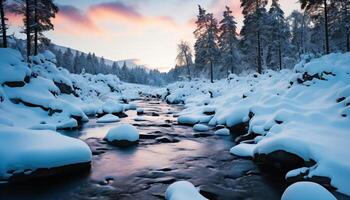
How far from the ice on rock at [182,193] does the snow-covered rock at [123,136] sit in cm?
668

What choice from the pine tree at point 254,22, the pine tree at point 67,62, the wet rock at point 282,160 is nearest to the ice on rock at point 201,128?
the wet rock at point 282,160

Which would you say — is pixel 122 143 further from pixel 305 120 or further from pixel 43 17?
pixel 43 17

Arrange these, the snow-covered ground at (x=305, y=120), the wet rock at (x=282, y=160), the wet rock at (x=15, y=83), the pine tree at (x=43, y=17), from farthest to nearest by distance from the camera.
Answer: the pine tree at (x=43, y=17), the wet rock at (x=15, y=83), the wet rock at (x=282, y=160), the snow-covered ground at (x=305, y=120)

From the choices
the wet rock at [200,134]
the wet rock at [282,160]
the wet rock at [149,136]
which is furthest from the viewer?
the wet rock at [200,134]

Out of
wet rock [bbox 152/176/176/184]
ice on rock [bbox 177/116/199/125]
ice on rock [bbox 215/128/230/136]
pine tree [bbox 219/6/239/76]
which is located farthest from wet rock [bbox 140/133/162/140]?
pine tree [bbox 219/6/239/76]

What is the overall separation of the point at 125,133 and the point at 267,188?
7.70 meters

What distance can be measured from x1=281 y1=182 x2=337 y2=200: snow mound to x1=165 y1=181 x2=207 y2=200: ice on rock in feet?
6.91

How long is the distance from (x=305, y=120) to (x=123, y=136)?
27.6ft

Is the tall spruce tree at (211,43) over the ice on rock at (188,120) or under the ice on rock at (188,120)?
over

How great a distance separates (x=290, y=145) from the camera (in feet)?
30.9

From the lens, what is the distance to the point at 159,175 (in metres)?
9.48

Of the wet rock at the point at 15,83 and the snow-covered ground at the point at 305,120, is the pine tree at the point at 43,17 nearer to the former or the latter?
→ the wet rock at the point at 15,83

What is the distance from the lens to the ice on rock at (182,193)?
677 centimetres

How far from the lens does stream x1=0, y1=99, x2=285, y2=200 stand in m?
7.87
